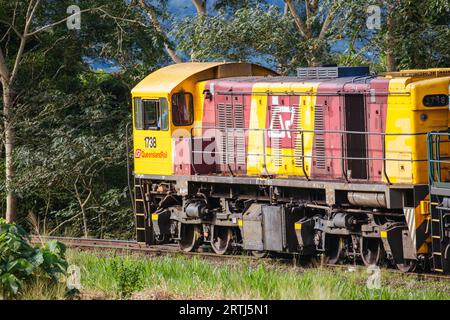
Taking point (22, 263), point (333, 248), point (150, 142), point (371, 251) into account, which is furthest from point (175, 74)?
point (22, 263)

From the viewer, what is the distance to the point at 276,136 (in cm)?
1739

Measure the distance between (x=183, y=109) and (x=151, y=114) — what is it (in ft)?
2.35

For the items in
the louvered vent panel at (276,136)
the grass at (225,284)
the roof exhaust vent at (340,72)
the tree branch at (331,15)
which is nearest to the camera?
the grass at (225,284)

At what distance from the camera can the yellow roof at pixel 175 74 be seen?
18500 mm

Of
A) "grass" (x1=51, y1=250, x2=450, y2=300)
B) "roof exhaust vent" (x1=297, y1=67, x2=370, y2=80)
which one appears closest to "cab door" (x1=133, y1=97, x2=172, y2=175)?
"roof exhaust vent" (x1=297, y1=67, x2=370, y2=80)

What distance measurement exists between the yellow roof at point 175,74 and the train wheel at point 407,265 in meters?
5.74

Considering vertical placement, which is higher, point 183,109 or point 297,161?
point 183,109

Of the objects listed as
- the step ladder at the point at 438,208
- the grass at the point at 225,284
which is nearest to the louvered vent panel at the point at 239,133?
the grass at the point at 225,284

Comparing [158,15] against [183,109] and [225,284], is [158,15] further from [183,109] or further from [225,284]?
[225,284]

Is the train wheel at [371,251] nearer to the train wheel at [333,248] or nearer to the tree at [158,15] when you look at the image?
the train wheel at [333,248]

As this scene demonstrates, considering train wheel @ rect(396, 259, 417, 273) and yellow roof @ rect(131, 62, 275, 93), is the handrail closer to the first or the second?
yellow roof @ rect(131, 62, 275, 93)

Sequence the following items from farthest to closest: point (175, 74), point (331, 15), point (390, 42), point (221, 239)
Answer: point (331, 15) < point (390, 42) < point (175, 74) < point (221, 239)

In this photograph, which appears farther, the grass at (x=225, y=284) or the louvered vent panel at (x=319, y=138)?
the louvered vent panel at (x=319, y=138)
